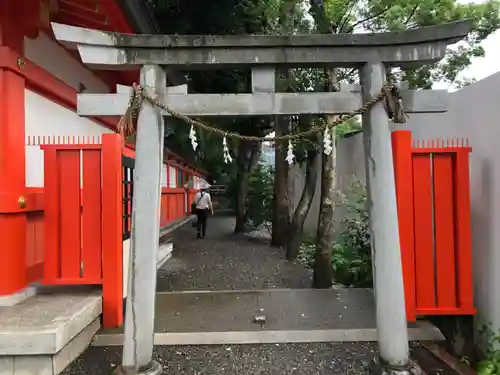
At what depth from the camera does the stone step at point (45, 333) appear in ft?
11.1

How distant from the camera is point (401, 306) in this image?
11.9ft

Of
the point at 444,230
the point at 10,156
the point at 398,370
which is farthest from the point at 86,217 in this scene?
the point at 444,230

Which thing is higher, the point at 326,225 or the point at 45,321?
the point at 326,225

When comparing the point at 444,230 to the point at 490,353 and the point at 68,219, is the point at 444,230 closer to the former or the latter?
the point at 490,353

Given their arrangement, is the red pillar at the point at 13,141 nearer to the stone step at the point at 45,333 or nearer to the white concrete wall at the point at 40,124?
the white concrete wall at the point at 40,124

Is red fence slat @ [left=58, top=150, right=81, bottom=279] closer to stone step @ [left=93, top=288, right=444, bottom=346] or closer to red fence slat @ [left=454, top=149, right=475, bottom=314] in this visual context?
stone step @ [left=93, top=288, right=444, bottom=346]

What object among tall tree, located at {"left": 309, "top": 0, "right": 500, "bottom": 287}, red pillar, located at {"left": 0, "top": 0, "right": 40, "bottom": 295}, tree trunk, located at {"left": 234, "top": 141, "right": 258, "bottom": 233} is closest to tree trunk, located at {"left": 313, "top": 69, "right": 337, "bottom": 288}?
tall tree, located at {"left": 309, "top": 0, "right": 500, "bottom": 287}

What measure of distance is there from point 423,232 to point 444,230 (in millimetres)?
216

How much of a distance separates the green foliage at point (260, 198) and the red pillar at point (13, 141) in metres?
12.2

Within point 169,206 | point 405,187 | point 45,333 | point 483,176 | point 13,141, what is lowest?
point 45,333

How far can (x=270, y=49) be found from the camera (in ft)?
12.2

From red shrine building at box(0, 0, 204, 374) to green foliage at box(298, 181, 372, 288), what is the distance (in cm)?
421

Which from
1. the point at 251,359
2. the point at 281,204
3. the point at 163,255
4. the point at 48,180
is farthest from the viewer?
the point at 281,204

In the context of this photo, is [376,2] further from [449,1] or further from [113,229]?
[113,229]
